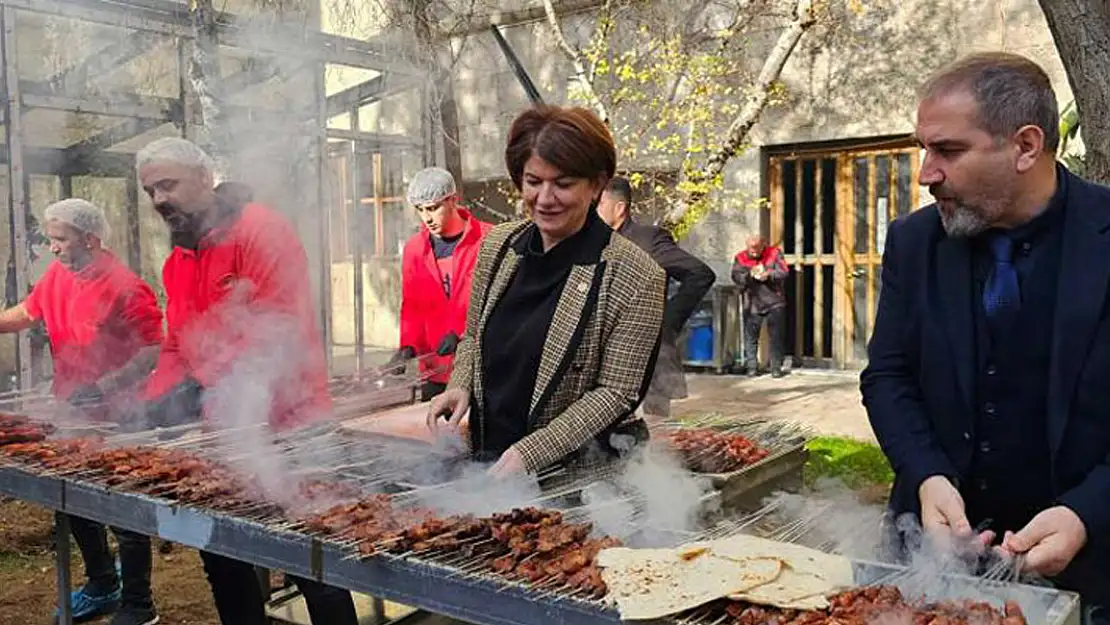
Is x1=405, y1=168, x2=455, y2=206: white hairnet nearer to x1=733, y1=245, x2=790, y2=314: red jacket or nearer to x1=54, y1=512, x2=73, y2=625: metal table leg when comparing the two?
x1=54, y1=512, x2=73, y2=625: metal table leg

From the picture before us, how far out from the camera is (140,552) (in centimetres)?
448

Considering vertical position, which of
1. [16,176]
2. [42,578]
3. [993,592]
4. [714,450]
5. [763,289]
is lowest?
[42,578]

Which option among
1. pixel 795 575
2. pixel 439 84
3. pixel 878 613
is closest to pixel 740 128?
pixel 439 84

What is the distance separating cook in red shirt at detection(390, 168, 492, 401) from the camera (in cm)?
514

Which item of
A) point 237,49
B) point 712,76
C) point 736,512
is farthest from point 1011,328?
point 712,76

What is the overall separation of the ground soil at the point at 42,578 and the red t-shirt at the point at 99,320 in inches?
48.5

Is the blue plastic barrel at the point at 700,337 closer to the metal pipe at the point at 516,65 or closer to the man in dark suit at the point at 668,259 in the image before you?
the metal pipe at the point at 516,65

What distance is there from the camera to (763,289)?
10859mm

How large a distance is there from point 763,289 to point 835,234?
1.18m

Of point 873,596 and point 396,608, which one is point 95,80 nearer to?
point 396,608

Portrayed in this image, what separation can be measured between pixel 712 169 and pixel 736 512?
19.4 ft

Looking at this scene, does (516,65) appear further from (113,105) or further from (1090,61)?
(1090,61)

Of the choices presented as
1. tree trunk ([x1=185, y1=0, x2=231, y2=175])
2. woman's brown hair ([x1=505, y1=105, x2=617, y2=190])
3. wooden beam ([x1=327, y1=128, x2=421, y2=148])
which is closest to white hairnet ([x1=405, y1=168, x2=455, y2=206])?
tree trunk ([x1=185, y1=0, x2=231, y2=175])

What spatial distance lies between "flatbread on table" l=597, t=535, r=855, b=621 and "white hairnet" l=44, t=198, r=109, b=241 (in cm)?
374
